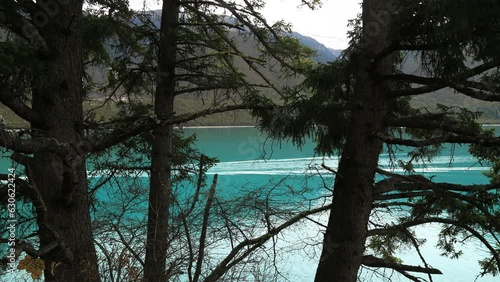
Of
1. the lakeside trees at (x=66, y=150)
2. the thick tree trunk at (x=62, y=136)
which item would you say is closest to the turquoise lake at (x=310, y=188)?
the lakeside trees at (x=66, y=150)

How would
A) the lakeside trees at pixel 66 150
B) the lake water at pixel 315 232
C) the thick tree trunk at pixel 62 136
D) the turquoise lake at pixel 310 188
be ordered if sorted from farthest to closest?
the lake water at pixel 315 232 → the turquoise lake at pixel 310 188 → the thick tree trunk at pixel 62 136 → the lakeside trees at pixel 66 150

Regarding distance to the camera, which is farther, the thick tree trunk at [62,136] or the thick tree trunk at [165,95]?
the thick tree trunk at [165,95]

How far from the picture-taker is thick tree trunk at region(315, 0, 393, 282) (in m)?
4.82

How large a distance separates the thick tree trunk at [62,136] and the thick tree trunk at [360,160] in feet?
8.85

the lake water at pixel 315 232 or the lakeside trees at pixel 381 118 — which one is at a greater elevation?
the lakeside trees at pixel 381 118

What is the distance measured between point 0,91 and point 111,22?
252 cm

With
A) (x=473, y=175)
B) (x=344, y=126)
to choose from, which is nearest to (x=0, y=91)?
(x=344, y=126)

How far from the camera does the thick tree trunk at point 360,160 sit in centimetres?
482

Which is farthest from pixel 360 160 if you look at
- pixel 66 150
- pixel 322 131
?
pixel 66 150

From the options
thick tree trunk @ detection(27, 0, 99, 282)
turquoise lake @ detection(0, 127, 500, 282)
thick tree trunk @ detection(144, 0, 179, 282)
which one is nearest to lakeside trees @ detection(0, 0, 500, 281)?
thick tree trunk @ detection(27, 0, 99, 282)

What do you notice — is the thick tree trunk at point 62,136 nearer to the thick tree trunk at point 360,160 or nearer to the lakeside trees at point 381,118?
the lakeside trees at point 381,118

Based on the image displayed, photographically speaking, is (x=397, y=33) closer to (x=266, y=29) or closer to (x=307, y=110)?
(x=307, y=110)

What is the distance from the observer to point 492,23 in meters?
3.43

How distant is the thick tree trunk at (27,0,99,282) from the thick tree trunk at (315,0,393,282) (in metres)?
2.70
